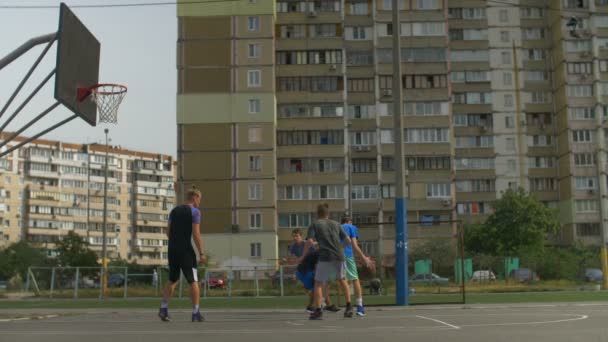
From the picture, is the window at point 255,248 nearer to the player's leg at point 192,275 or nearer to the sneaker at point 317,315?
the sneaker at point 317,315

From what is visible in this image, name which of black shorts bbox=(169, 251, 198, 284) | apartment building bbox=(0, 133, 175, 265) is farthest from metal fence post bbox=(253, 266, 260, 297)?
apartment building bbox=(0, 133, 175, 265)

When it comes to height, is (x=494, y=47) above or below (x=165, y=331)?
above

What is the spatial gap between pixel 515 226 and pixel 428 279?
1883 inches

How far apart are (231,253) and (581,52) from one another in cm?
4352

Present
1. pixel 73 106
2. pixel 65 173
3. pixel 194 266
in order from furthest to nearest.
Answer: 1. pixel 65 173
2. pixel 73 106
3. pixel 194 266

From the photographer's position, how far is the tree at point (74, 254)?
103 metres

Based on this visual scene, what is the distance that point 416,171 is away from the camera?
Result: 82.5 m

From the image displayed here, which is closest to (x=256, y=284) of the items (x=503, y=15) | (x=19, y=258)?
(x=503, y=15)

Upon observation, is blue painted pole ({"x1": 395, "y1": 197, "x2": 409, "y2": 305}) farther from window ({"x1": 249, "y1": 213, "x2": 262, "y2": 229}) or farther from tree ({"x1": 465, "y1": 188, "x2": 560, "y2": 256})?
tree ({"x1": 465, "y1": 188, "x2": 560, "y2": 256})

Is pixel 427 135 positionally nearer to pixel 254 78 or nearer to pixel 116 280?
pixel 254 78

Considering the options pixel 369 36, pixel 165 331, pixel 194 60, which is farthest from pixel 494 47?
pixel 165 331

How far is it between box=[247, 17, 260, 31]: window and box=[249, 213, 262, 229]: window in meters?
16.9

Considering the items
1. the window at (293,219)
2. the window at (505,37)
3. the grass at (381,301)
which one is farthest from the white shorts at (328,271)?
the window at (505,37)

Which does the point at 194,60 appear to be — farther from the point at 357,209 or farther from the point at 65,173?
the point at 65,173
